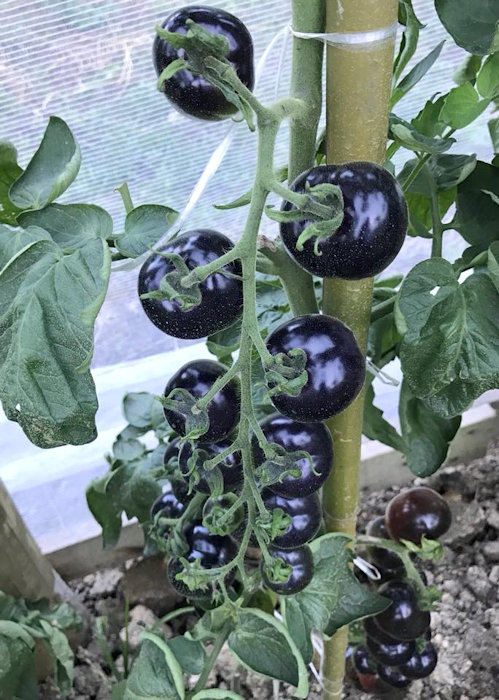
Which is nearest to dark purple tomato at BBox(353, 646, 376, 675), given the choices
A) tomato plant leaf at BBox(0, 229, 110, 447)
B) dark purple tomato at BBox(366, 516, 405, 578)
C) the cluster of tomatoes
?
the cluster of tomatoes

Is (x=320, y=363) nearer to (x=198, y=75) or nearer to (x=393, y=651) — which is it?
(x=198, y=75)

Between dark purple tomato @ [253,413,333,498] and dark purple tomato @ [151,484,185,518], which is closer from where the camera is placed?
dark purple tomato @ [253,413,333,498]

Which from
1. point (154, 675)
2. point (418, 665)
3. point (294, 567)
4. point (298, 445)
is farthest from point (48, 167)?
point (418, 665)

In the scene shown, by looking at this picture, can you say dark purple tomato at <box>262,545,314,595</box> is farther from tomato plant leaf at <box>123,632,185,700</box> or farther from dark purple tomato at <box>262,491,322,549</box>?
tomato plant leaf at <box>123,632,185,700</box>

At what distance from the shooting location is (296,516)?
20.6 inches

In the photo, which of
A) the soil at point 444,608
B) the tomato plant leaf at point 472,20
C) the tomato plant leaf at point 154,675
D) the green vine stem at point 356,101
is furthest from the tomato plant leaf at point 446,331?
the soil at point 444,608

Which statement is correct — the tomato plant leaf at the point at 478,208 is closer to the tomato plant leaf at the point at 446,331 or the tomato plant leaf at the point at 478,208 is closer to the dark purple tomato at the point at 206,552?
the tomato plant leaf at the point at 446,331

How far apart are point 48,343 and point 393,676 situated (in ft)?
2.36

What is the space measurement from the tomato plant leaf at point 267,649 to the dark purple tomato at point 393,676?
33 centimetres

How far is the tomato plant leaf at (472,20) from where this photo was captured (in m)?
0.43

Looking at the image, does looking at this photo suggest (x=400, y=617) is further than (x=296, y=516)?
Yes

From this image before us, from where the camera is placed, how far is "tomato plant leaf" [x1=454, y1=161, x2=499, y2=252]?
546 mm

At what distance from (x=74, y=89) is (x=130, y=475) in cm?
47

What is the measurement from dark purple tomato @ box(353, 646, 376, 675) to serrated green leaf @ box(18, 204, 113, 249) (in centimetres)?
71
